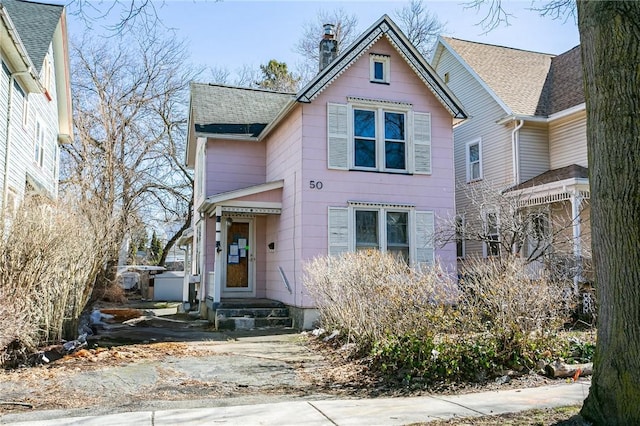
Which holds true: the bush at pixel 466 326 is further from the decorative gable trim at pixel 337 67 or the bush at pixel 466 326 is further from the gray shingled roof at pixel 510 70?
the gray shingled roof at pixel 510 70

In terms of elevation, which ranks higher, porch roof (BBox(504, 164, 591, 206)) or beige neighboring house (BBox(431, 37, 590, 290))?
beige neighboring house (BBox(431, 37, 590, 290))

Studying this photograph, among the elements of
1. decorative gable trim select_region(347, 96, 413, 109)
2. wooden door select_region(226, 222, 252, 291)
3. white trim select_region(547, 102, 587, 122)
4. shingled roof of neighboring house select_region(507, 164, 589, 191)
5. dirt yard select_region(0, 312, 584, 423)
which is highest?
white trim select_region(547, 102, 587, 122)

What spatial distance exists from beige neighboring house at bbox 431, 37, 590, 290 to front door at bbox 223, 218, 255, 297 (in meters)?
6.02

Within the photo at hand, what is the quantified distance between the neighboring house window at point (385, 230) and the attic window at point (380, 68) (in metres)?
3.30

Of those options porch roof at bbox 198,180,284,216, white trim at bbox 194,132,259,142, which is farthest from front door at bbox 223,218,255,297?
white trim at bbox 194,132,259,142

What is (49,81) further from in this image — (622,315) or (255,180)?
(622,315)

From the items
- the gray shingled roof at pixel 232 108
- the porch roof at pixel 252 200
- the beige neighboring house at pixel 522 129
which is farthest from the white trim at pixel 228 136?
the beige neighboring house at pixel 522 129

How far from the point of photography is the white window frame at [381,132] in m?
13.5

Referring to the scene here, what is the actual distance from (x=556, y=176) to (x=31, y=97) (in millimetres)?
15237


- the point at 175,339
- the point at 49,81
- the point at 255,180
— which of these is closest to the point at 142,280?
the point at 49,81

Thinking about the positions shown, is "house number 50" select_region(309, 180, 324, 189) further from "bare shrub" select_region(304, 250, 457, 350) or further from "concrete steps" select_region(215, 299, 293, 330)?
"concrete steps" select_region(215, 299, 293, 330)

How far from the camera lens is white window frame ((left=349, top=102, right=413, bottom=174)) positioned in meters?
13.5

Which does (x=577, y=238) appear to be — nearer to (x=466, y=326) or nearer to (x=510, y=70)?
(x=466, y=326)

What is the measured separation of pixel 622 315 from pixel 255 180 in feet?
42.3
